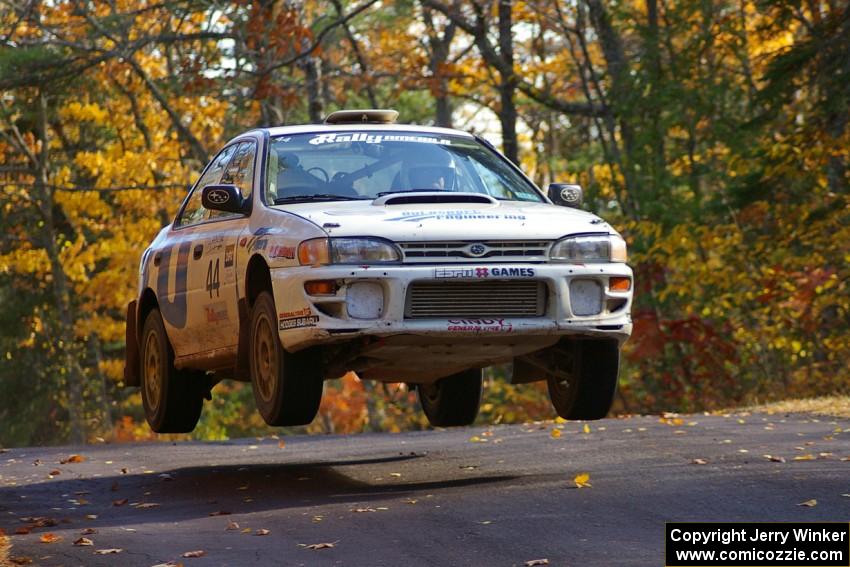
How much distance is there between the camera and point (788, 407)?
53.2ft

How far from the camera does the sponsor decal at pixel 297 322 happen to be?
30.5ft

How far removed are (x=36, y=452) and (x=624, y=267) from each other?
6.75m

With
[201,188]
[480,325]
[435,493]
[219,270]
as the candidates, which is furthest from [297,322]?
[201,188]

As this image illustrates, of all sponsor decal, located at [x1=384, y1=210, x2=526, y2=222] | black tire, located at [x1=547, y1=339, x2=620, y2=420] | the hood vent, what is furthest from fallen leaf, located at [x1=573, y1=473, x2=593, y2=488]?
the hood vent

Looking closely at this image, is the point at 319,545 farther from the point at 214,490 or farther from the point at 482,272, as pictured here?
the point at 214,490

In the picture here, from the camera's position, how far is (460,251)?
30.5 feet

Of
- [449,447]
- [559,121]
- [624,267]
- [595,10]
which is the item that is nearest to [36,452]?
[449,447]

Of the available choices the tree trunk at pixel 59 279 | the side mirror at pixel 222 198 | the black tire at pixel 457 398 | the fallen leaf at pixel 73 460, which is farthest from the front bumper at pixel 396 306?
the tree trunk at pixel 59 279

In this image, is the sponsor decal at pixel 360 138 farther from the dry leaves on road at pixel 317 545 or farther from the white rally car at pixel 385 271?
the dry leaves on road at pixel 317 545

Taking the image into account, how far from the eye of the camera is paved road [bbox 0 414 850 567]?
7.70 metres

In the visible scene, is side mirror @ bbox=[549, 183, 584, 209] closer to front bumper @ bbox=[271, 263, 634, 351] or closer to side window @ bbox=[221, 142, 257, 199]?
front bumper @ bbox=[271, 263, 634, 351]

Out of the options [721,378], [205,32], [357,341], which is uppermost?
[205,32]

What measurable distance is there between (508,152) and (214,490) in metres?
20.2

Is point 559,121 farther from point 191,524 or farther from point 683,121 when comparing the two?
point 191,524
